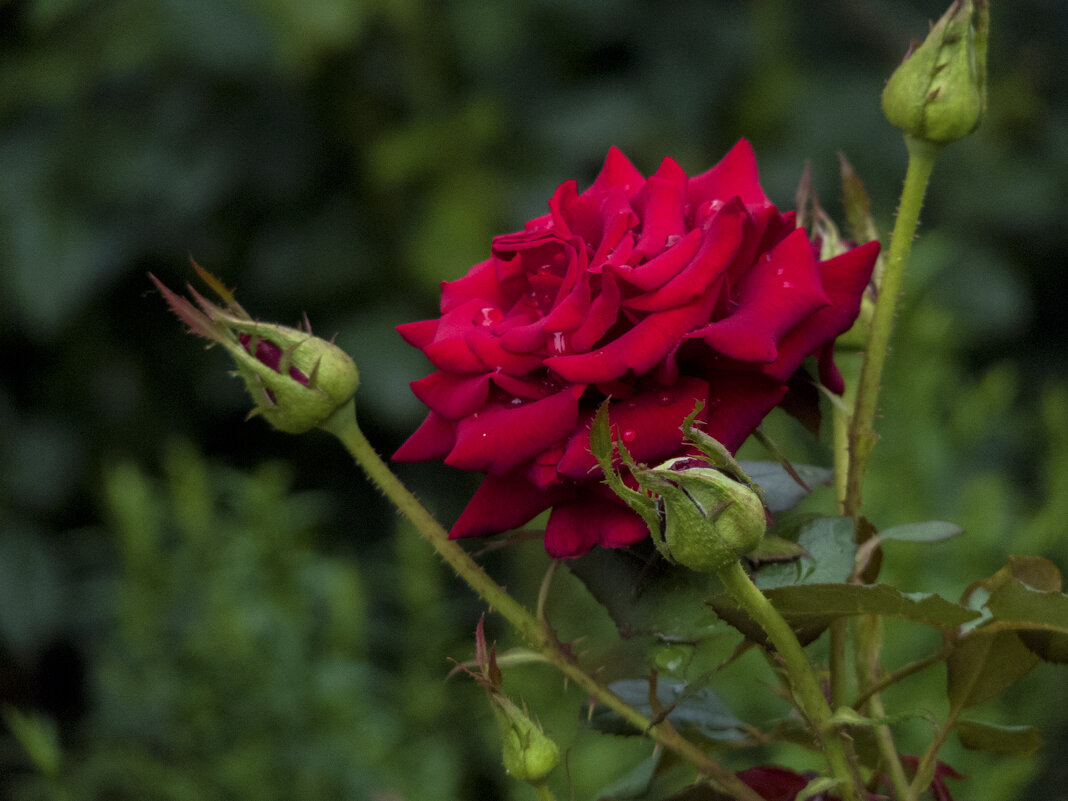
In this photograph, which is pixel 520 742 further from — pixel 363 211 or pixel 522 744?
pixel 363 211

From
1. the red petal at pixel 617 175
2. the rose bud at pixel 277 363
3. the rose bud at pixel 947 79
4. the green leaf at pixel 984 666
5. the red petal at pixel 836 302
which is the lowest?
the green leaf at pixel 984 666

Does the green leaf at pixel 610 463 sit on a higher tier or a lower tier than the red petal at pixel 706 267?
lower

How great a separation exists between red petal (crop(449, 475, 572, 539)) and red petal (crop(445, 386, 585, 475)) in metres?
0.01

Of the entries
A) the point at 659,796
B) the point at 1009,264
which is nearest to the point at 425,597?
the point at 659,796

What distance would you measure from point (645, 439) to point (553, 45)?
1.23 m

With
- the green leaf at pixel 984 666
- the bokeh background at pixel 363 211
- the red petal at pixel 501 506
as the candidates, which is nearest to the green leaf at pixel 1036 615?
the green leaf at pixel 984 666

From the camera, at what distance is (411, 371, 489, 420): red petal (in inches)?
10.6

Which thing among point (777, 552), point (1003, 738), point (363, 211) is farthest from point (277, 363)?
point (363, 211)

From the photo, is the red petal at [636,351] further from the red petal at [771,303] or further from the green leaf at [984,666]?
the green leaf at [984,666]

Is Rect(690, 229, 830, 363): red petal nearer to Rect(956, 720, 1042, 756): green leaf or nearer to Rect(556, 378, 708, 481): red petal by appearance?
Rect(556, 378, 708, 481): red petal

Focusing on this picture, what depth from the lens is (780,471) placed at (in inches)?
12.5

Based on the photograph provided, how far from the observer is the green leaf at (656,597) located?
0.26m

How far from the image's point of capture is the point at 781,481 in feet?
1.02

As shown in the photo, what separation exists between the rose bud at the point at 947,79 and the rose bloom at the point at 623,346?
6 centimetres
